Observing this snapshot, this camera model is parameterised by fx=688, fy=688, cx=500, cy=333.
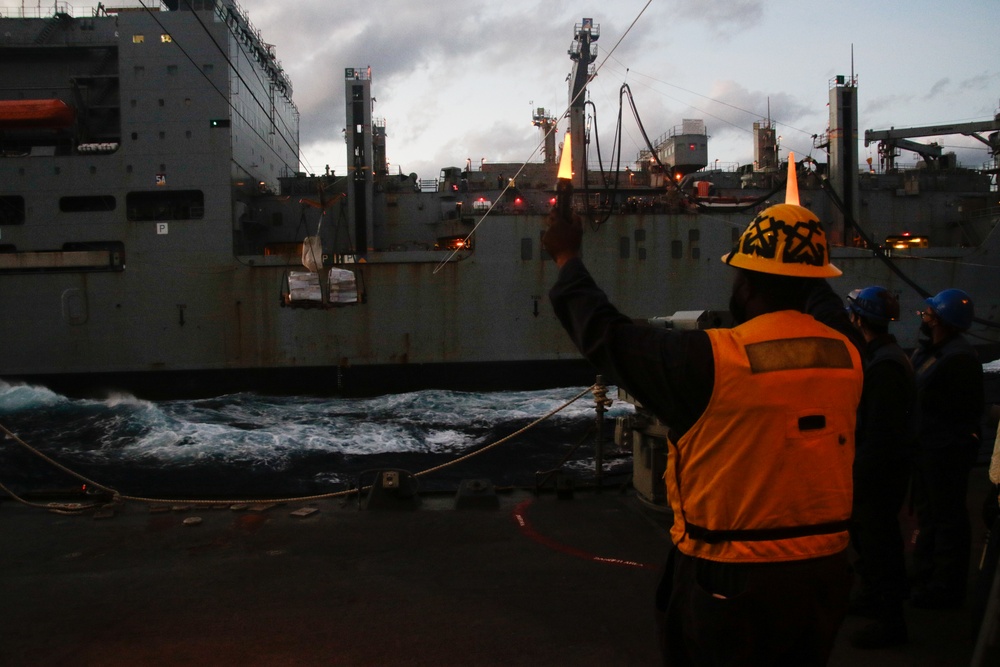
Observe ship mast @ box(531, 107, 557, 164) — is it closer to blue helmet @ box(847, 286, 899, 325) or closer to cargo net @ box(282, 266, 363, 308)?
cargo net @ box(282, 266, 363, 308)

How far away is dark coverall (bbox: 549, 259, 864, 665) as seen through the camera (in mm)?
1436

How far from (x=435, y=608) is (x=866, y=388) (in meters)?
2.29

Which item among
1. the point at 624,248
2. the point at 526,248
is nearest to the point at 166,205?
the point at 526,248

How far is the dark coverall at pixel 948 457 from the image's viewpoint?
341 cm

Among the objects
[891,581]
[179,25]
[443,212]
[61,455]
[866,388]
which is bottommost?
[61,455]

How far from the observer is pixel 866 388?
3.05 meters

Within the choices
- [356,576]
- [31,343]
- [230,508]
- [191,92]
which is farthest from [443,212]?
[356,576]

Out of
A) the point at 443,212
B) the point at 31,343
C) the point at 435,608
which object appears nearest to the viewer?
the point at 435,608

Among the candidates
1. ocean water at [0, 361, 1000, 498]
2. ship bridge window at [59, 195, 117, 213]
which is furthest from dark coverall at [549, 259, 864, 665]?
ship bridge window at [59, 195, 117, 213]

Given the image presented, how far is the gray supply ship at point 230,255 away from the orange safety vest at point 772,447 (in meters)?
15.6

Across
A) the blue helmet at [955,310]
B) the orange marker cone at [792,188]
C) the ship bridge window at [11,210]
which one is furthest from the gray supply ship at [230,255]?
the orange marker cone at [792,188]

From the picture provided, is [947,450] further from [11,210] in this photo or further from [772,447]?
[11,210]

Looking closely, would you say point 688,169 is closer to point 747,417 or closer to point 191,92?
point 191,92

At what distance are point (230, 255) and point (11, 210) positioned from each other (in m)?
6.04
